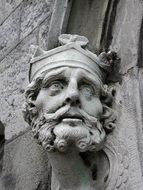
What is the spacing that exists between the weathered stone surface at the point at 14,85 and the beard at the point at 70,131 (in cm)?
60

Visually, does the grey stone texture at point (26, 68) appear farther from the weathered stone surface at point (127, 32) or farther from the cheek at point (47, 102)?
the cheek at point (47, 102)

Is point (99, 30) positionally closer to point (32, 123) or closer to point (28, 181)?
point (32, 123)

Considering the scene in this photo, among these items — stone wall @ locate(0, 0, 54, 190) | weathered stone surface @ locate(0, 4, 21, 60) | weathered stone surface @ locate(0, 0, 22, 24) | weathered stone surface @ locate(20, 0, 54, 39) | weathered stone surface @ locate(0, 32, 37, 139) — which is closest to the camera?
stone wall @ locate(0, 0, 54, 190)

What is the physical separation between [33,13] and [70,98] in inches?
41.3

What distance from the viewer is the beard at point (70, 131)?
2170mm

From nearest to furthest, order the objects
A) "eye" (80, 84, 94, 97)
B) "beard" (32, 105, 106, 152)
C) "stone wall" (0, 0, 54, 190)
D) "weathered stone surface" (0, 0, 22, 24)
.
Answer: "beard" (32, 105, 106, 152) < "eye" (80, 84, 94, 97) < "stone wall" (0, 0, 54, 190) < "weathered stone surface" (0, 0, 22, 24)

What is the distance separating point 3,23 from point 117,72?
45.6 inches

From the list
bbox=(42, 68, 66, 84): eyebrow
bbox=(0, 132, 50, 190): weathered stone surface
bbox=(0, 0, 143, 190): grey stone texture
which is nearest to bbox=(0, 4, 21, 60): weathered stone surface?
bbox=(0, 0, 143, 190): grey stone texture

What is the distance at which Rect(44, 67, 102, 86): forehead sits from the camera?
2285 millimetres

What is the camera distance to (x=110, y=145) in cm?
229

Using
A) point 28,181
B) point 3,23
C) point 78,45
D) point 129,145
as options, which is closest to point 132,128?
point 129,145

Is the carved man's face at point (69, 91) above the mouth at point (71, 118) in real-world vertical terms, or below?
above

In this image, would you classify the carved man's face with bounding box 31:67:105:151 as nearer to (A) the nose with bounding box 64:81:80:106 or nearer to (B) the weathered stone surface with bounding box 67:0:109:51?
(A) the nose with bounding box 64:81:80:106

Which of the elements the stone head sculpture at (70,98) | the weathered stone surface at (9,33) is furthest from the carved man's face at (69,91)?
the weathered stone surface at (9,33)
